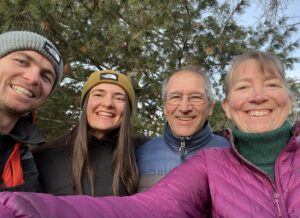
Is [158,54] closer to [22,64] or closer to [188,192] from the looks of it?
[22,64]

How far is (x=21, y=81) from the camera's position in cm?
211

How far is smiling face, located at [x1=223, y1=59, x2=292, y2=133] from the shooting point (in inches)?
67.5

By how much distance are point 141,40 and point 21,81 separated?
8.33 ft

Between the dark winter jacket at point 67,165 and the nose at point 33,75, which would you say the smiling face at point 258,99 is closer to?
the dark winter jacket at point 67,165

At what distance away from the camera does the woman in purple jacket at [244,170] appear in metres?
1.39

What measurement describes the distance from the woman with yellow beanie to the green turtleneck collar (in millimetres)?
793

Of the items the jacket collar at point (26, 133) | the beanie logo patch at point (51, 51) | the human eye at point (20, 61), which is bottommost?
the jacket collar at point (26, 133)

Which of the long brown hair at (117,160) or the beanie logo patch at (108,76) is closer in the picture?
the long brown hair at (117,160)

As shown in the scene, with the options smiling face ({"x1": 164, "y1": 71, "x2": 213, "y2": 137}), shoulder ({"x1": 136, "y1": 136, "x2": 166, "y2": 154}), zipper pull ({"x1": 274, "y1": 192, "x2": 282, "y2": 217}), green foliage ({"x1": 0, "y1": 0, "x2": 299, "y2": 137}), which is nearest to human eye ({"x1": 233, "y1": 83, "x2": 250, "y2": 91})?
zipper pull ({"x1": 274, "y1": 192, "x2": 282, "y2": 217})

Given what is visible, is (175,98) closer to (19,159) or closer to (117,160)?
(117,160)

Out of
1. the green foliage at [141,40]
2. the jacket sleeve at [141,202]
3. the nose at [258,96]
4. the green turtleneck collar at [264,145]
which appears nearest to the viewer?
the jacket sleeve at [141,202]

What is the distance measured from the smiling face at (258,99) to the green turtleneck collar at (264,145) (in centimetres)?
6

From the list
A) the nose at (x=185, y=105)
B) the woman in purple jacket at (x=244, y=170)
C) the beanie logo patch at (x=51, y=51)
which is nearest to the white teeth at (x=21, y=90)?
the beanie logo patch at (x=51, y=51)

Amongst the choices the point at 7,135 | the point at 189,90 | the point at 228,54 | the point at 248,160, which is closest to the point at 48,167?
the point at 7,135
